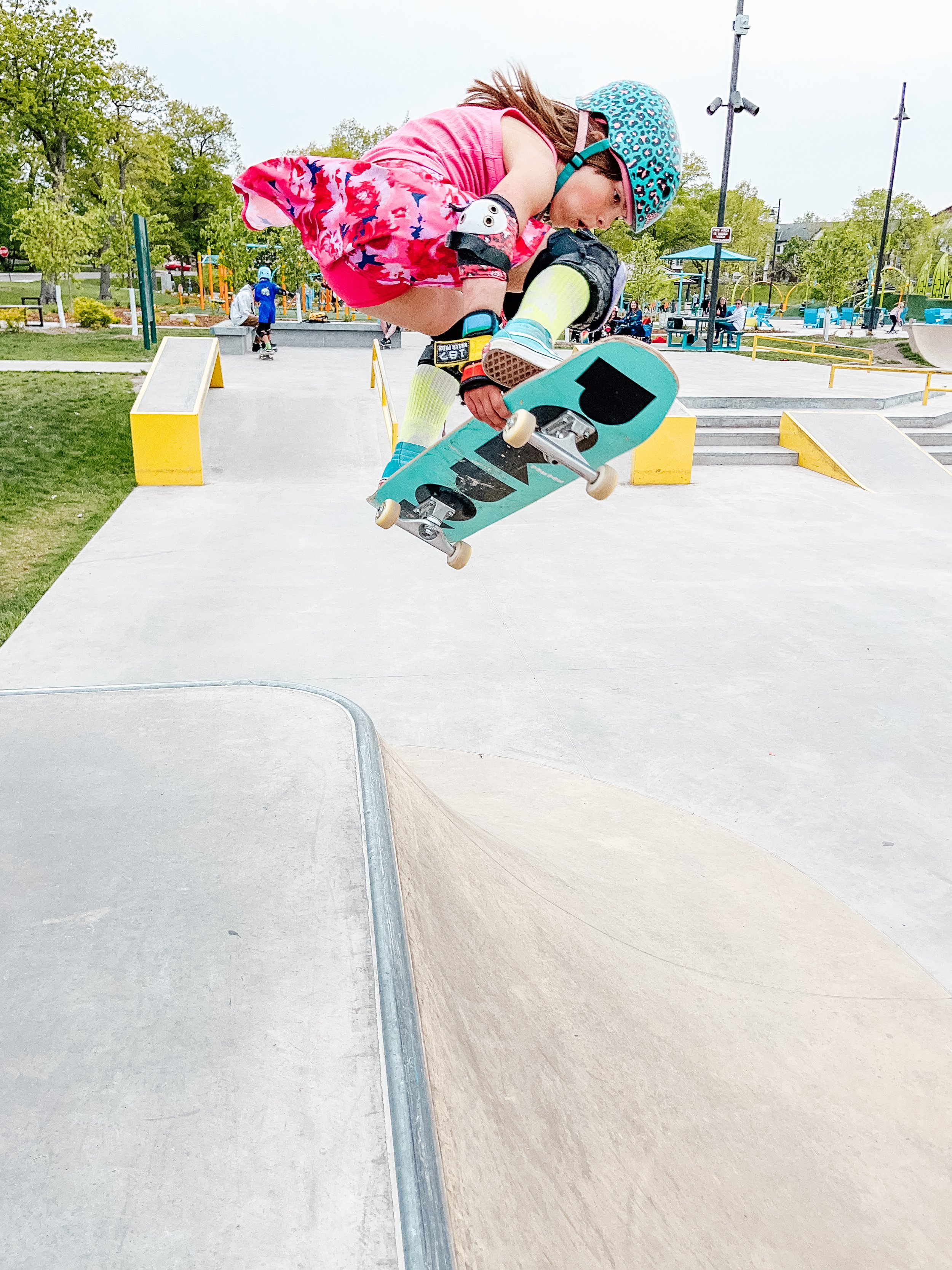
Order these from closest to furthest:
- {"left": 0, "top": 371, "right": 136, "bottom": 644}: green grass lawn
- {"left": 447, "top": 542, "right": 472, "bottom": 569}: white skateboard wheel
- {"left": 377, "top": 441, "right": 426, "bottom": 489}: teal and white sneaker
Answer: {"left": 377, "top": 441, "right": 426, "bottom": 489}: teal and white sneaker → {"left": 447, "top": 542, "right": 472, "bottom": 569}: white skateboard wheel → {"left": 0, "top": 371, "right": 136, "bottom": 644}: green grass lawn

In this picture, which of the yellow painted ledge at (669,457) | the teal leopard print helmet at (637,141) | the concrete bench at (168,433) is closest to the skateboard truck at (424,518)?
the teal leopard print helmet at (637,141)

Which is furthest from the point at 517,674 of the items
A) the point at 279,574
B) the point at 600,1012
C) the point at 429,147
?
the point at 429,147

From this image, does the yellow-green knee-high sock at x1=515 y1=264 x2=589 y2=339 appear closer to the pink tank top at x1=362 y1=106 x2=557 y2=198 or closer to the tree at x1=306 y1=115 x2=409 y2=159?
the pink tank top at x1=362 y1=106 x2=557 y2=198

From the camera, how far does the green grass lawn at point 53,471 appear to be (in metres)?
7.93

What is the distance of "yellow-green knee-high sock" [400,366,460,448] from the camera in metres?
3.04

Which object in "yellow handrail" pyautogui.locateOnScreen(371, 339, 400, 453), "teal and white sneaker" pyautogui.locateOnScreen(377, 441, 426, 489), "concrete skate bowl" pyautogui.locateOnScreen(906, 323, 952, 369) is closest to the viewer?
"teal and white sneaker" pyautogui.locateOnScreen(377, 441, 426, 489)

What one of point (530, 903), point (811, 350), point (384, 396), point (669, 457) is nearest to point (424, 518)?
point (530, 903)

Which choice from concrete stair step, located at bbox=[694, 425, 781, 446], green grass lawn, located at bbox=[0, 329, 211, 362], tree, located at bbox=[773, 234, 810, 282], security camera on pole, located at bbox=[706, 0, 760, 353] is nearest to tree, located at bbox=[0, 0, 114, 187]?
green grass lawn, located at bbox=[0, 329, 211, 362]

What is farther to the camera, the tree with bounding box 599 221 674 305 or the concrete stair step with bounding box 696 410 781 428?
the tree with bounding box 599 221 674 305

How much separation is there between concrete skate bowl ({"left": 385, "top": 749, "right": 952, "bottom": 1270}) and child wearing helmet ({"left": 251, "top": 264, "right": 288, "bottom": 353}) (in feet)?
53.0

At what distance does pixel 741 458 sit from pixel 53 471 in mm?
9181

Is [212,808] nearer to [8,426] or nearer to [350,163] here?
[350,163]

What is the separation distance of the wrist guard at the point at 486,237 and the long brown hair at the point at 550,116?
0.38 metres

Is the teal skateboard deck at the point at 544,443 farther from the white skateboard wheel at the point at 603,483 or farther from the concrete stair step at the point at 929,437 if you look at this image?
the concrete stair step at the point at 929,437
